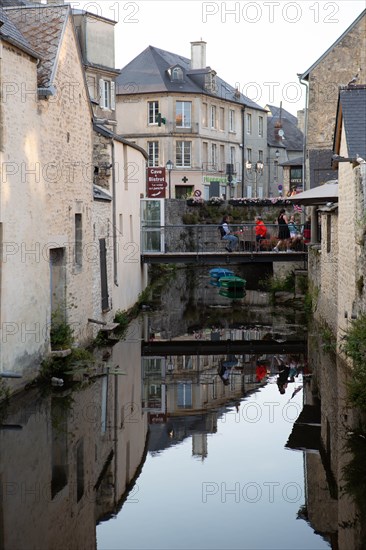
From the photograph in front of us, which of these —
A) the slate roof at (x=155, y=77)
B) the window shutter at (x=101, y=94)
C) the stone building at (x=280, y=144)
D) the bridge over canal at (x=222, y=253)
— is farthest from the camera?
the stone building at (x=280, y=144)

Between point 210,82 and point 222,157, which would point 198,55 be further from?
point 222,157

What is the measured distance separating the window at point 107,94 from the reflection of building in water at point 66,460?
25.5 meters

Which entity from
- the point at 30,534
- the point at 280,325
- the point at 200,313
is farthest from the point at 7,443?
the point at 200,313

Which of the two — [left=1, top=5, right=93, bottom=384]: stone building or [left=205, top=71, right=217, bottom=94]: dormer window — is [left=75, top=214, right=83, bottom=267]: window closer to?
[left=1, top=5, right=93, bottom=384]: stone building

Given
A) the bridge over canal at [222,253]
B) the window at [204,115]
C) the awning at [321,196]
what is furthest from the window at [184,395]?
the window at [204,115]

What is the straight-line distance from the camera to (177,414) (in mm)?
14234

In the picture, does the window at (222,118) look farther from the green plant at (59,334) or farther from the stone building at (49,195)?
the green plant at (59,334)

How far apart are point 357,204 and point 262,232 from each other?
16.1 m

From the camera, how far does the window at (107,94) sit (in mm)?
39469

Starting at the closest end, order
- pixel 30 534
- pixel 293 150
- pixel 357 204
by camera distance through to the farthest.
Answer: pixel 30 534 < pixel 357 204 < pixel 293 150

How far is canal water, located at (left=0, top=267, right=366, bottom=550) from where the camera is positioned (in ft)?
28.8

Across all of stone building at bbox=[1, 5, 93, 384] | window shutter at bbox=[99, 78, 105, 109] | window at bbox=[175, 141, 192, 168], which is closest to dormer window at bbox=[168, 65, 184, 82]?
window at bbox=[175, 141, 192, 168]

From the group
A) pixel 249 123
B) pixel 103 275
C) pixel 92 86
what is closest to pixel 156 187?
pixel 92 86

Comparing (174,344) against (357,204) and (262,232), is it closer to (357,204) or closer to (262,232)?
(357,204)
